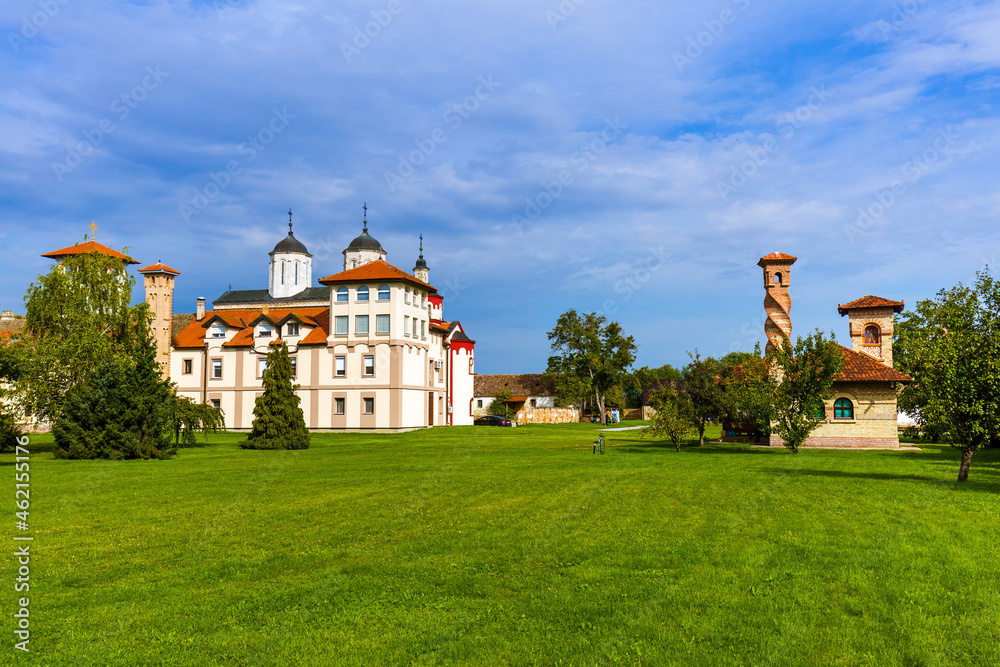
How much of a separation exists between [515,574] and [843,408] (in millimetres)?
31051

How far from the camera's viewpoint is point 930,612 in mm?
7594

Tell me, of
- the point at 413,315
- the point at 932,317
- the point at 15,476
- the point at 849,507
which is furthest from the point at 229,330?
the point at 932,317

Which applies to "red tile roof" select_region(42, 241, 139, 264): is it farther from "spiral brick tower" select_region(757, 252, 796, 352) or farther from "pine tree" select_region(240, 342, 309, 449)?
"spiral brick tower" select_region(757, 252, 796, 352)

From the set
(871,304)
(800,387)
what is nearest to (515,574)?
(800,387)

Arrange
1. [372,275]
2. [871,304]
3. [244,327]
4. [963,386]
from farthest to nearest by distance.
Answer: [244,327] < [372,275] < [871,304] < [963,386]

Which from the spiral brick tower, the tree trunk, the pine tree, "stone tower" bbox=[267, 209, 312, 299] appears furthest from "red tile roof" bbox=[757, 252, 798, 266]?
"stone tower" bbox=[267, 209, 312, 299]

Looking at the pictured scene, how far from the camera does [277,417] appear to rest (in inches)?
1446

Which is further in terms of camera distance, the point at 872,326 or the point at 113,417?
the point at 872,326

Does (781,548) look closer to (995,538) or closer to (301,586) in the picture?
(995,538)

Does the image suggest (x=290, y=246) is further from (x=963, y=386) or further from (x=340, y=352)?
(x=963, y=386)

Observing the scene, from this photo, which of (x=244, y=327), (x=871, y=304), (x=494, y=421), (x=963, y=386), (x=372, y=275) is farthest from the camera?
(x=494, y=421)

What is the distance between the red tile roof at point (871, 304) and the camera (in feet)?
133

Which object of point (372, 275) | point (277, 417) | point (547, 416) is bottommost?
point (547, 416)

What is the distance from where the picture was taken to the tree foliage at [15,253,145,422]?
30.7 meters
